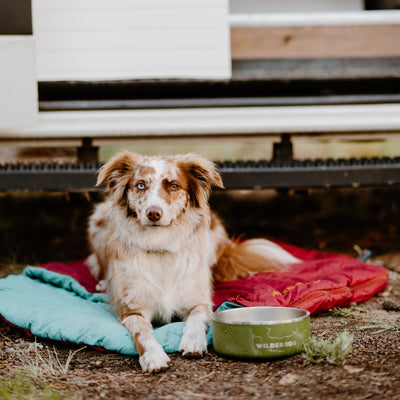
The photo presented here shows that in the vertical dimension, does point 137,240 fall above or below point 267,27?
below

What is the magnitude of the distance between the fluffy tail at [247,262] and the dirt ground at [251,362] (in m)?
0.61

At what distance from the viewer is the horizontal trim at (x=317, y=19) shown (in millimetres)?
3725

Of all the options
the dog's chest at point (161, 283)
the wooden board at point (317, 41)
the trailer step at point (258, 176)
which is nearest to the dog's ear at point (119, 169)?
the dog's chest at point (161, 283)

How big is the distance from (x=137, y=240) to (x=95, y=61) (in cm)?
173

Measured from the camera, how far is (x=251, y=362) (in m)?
1.84

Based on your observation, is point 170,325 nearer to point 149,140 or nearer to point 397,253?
point 149,140

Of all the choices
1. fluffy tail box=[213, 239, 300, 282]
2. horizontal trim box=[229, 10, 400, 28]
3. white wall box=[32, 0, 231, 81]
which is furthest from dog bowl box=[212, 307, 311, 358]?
horizontal trim box=[229, 10, 400, 28]

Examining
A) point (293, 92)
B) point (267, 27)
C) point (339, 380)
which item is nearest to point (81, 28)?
point (267, 27)

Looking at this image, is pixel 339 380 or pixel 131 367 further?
pixel 131 367

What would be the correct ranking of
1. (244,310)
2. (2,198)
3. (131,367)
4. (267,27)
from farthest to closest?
(2,198) < (267,27) < (244,310) < (131,367)

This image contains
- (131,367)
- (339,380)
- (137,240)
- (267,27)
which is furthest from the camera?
(267,27)

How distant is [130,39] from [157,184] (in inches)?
65.7

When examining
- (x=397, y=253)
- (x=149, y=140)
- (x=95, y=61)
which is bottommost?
(x=397, y=253)

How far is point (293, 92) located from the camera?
12.5 feet
